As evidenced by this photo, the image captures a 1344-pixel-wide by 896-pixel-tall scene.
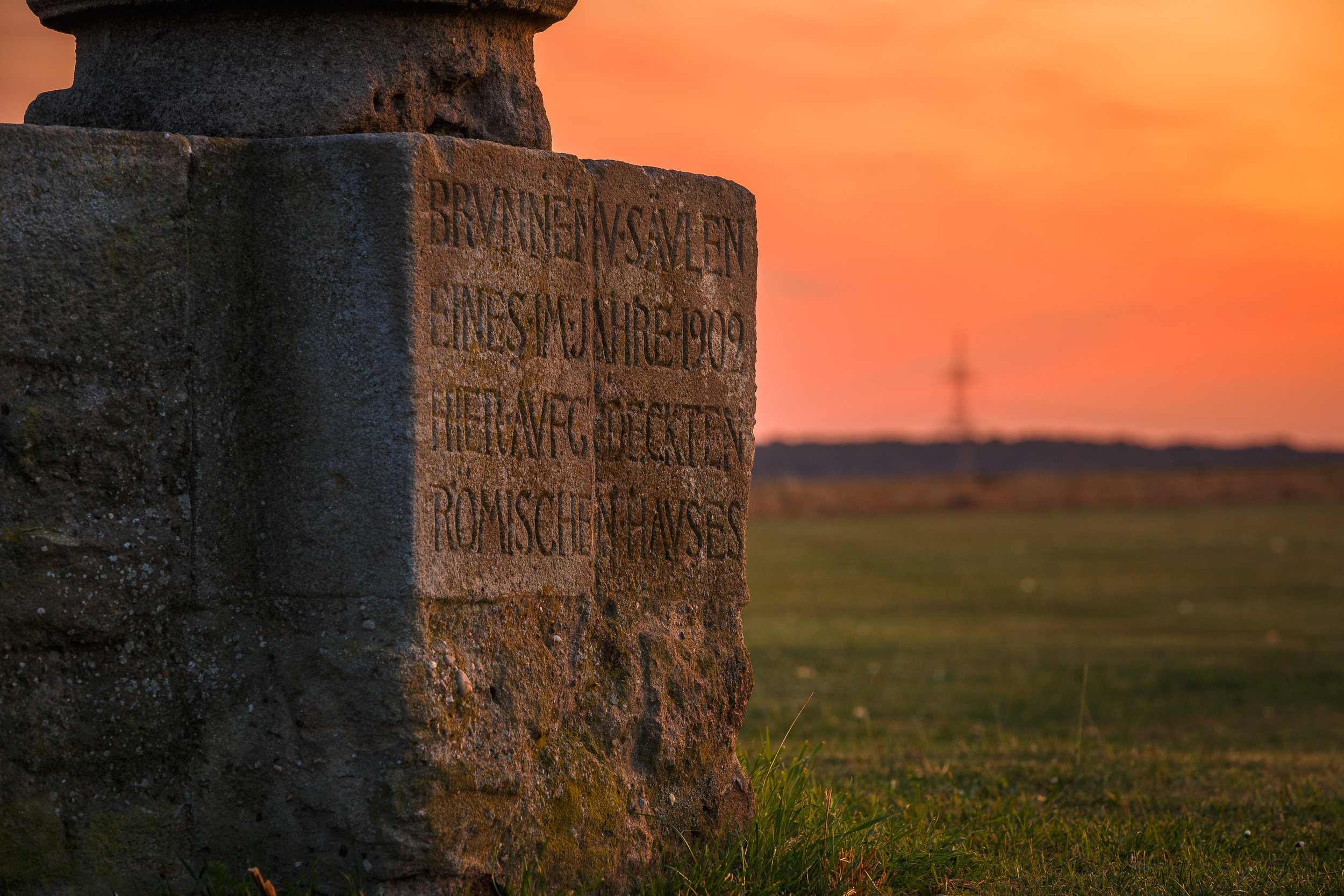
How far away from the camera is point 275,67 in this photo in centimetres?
403

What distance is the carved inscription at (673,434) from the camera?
14.2 feet

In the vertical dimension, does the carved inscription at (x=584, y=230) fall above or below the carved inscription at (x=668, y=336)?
above

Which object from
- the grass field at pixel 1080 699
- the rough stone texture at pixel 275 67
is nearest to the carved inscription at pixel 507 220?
the rough stone texture at pixel 275 67

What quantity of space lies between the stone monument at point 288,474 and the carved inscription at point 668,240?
0.59ft

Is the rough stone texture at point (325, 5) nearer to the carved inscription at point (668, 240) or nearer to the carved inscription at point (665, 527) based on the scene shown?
the carved inscription at point (668, 240)

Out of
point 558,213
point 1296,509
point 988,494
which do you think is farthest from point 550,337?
point 988,494

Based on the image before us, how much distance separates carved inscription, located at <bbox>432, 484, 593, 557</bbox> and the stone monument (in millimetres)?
11

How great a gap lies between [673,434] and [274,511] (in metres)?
1.30

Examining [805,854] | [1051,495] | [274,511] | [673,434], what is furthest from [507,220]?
[1051,495]

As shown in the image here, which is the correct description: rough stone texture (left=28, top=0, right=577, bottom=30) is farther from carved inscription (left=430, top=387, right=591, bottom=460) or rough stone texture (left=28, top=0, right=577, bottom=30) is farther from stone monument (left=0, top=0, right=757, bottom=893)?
carved inscription (left=430, top=387, right=591, bottom=460)

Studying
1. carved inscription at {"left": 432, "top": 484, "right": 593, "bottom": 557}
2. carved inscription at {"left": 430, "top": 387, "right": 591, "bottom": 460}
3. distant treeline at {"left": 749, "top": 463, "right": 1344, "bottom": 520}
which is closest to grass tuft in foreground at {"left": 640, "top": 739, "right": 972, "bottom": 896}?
carved inscription at {"left": 432, "top": 484, "right": 593, "bottom": 557}

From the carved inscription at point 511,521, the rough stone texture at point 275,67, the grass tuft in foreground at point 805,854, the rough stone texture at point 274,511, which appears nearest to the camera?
the rough stone texture at point 274,511

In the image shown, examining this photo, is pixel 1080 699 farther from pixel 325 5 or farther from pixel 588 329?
pixel 325 5

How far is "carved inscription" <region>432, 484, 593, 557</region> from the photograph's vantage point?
149 inches
